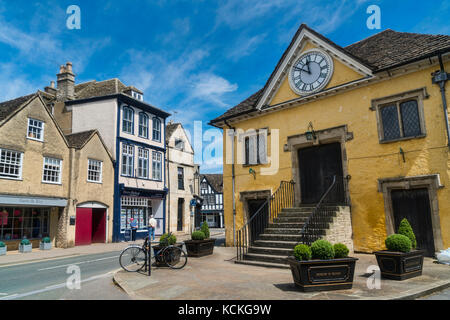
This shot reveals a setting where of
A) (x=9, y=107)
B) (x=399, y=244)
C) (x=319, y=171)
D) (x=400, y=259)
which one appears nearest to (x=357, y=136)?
(x=319, y=171)

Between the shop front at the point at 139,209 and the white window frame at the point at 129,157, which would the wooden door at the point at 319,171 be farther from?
the white window frame at the point at 129,157

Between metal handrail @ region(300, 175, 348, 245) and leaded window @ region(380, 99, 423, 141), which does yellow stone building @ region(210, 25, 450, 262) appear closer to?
leaded window @ region(380, 99, 423, 141)

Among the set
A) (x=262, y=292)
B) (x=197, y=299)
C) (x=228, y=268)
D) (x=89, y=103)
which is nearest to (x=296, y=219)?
(x=228, y=268)

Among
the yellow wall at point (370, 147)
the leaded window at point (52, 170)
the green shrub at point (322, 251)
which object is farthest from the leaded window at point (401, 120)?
the leaded window at point (52, 170)

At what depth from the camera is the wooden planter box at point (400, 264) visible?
7.70 metres

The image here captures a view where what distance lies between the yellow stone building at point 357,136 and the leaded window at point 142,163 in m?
11.9

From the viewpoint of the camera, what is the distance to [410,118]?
38.2ft

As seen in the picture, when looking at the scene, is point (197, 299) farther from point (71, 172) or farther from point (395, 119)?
point (71, 172)

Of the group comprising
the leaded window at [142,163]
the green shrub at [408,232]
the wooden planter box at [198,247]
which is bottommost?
the wooden planter box at [198,247]

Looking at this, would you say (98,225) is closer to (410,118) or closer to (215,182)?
(410,118)

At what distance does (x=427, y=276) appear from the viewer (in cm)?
812

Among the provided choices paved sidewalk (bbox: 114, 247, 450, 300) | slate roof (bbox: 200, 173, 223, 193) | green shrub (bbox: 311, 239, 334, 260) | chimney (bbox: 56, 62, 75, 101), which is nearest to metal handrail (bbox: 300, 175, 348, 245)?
paved sidewalk (bbox: 114, 247, 450, 300)

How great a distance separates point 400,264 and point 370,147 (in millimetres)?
5703

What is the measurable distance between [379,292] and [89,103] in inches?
956
